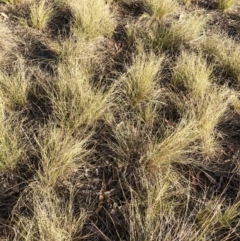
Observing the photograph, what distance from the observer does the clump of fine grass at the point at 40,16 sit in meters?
4.11

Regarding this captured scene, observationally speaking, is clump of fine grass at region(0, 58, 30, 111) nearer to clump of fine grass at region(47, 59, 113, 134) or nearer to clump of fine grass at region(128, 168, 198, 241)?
clump of fine grass at region(47, 59, 113, 134)

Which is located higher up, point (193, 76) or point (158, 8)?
point (158, 8)

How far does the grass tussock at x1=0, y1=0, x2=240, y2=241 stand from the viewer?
92.0 inches

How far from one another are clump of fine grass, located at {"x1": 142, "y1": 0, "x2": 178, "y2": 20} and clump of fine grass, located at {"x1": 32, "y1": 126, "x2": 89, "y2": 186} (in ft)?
8.19

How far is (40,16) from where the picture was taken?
411 cm

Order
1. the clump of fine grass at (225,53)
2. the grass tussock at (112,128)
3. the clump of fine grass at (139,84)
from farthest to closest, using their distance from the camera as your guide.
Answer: the clump of fine grass at (225,53), the clump of fine grass at (139,84), the grass tussock at (112,128)

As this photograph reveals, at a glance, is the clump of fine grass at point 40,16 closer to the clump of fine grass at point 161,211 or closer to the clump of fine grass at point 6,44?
the clump of fine grass at point 6,44

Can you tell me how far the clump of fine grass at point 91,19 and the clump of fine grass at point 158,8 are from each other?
61 centimetres

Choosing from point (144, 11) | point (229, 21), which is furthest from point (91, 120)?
point (229, 21)

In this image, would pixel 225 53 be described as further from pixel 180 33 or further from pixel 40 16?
pixel 40 16

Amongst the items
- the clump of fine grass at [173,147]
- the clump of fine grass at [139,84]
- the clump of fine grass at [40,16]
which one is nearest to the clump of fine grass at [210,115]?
the clump of fine grass at [173,147]

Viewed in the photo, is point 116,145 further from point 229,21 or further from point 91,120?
point 229,21

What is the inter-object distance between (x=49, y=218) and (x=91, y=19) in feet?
8.65

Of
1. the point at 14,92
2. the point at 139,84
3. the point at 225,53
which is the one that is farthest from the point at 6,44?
the point at 225,53
